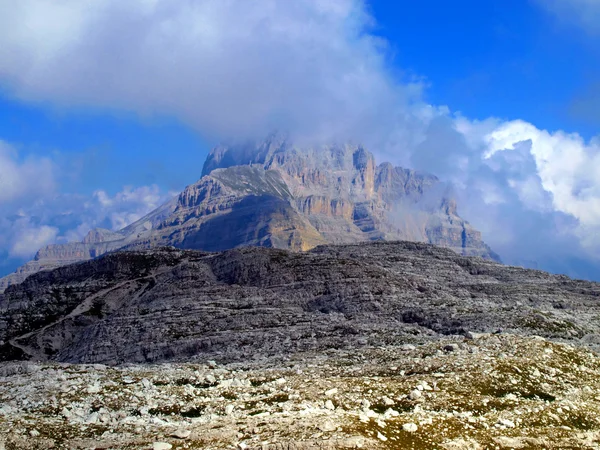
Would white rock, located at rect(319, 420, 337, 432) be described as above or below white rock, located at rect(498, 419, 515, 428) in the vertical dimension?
above

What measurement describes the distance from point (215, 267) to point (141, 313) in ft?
107

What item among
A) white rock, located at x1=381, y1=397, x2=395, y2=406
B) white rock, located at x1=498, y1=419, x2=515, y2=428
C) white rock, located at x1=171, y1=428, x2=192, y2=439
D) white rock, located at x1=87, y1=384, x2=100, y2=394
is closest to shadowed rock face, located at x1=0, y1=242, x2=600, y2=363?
white rock, located at x1=87, y1=384, x2=100, y2=394

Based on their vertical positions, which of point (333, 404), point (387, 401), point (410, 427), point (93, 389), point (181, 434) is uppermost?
point (93, 389)

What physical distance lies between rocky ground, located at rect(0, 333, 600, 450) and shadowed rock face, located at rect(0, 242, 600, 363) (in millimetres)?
23788

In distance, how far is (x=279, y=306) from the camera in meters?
89.8

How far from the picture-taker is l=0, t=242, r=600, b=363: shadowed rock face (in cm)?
7319

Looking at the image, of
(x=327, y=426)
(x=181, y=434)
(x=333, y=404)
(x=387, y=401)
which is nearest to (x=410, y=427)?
(x=327, y=426)

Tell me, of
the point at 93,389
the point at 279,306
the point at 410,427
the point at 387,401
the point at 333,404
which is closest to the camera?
the point at 410,427

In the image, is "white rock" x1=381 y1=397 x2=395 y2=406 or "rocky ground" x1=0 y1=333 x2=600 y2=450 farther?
"white rock" x1=381 y1=397 x2=395 y2=406

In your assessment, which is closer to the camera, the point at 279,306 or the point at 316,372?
the point at 316,372

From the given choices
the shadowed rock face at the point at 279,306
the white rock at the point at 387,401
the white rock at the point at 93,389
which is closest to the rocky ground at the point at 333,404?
the white rock at the point at 387,401

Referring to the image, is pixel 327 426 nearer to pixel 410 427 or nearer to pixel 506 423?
pixel 410 427

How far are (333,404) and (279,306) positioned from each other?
61628mm

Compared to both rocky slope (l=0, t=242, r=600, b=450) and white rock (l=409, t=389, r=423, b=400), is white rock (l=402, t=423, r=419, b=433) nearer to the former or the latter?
rocky slope (l=0, t=242, r=600, b=450)
